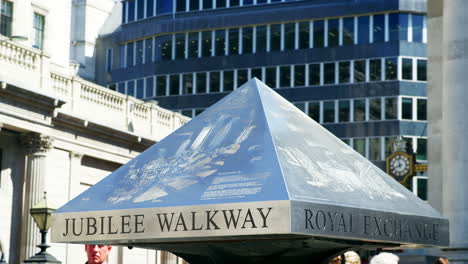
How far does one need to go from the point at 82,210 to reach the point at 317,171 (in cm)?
170

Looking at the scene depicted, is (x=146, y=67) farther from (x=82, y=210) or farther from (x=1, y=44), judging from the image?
(x=82, y=210)

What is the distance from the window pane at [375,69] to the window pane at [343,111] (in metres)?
2.37

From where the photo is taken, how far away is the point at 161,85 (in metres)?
73.1

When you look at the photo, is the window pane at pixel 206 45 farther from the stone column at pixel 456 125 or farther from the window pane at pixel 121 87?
the stone column at pixel 456 125

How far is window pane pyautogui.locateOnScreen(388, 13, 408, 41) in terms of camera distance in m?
67.6

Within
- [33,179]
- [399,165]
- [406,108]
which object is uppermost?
[406,108]

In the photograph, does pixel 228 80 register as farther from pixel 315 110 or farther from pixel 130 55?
pixel 130 55

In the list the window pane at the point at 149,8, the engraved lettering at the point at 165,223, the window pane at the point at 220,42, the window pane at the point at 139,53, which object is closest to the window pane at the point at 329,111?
the window pane at the point at 220,42

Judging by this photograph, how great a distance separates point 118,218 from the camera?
7.48 m

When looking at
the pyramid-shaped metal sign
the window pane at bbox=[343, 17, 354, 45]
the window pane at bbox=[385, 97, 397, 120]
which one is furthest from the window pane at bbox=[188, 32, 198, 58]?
the pyramid-shaped metal sign

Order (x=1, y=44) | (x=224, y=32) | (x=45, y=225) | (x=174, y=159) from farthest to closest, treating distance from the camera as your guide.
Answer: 1. (x=224, y=32)
2. (x=1, y=44)
3. (x=45, y=225)
4. (x=174, y=159)

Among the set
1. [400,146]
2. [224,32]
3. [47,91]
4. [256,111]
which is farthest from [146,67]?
[256,111]

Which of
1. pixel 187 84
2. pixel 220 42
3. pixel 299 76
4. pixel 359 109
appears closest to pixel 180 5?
pixel 220 42

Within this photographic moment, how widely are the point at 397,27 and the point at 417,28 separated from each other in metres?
1.60
